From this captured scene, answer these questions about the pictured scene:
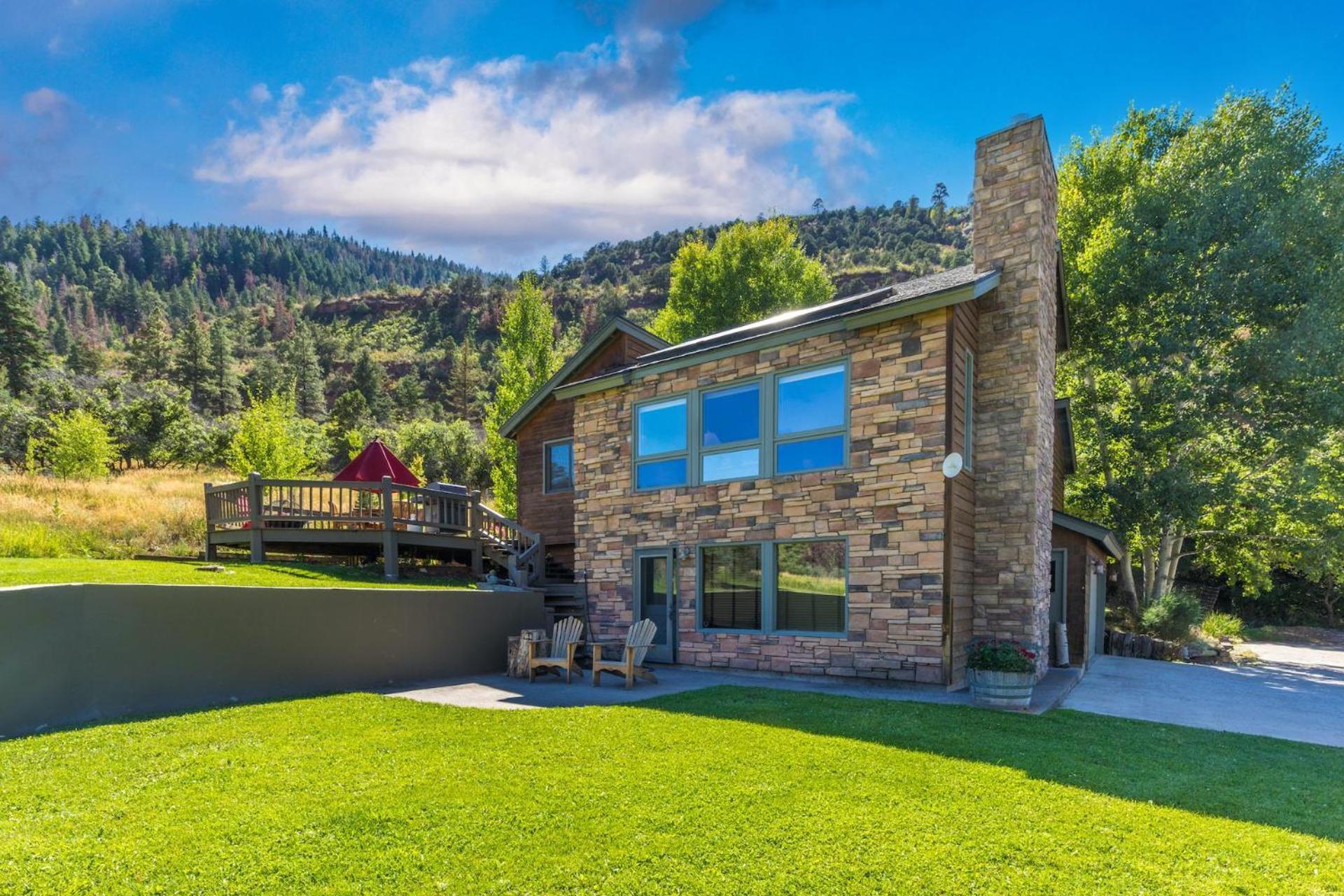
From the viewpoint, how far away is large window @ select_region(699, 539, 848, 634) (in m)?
8.90

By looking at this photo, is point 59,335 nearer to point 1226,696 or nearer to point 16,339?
point 16,339

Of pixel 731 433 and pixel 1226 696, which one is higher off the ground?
pixel 731 433

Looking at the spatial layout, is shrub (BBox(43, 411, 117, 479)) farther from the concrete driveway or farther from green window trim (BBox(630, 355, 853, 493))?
the concrete driveway

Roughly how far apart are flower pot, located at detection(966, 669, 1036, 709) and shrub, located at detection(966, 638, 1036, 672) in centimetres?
4

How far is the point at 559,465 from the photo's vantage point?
47.4ft

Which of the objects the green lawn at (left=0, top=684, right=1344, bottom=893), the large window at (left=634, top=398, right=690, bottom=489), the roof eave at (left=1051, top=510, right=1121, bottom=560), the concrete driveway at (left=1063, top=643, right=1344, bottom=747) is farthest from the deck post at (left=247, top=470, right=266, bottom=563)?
the roof eave at (left=1051, top=510, right=1121, bottom=560)

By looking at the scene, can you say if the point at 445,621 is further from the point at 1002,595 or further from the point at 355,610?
the point at 1002,595

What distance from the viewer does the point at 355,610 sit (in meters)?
8.17

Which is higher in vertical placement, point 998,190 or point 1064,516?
point 998,190

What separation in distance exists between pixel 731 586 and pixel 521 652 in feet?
10.1

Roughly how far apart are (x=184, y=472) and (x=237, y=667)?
76.4 ft

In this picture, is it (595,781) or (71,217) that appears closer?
A: (595,781)

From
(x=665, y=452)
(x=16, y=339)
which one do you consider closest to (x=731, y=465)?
(x=665, y=452)

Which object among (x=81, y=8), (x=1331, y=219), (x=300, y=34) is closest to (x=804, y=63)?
(x=300, y=34)
